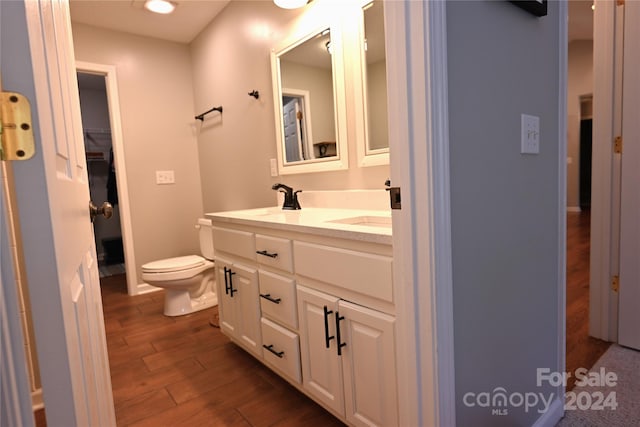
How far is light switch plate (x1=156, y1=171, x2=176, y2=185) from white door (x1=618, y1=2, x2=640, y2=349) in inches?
133

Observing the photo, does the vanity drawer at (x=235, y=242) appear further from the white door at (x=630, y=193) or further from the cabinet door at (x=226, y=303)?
the white door at (x=630, y=193)

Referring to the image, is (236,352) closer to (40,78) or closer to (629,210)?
(40,78)

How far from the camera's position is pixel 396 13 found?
800 mm

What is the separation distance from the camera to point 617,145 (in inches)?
68.6

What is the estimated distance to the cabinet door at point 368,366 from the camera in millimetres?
1096

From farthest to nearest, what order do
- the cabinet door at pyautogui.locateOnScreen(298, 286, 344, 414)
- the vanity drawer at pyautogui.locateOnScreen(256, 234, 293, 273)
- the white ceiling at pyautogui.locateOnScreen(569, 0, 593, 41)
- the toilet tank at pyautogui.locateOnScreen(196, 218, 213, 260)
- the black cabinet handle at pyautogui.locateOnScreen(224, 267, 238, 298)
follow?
1. the white ceiling at pyautogui.locateOnScreen(569, 0, 593, 41)
2. the toilet tank at pyautogui.locateOnScreen(196, 218, 213, 260)
3. the black cabinet handle at pyautogui.locateOnScreen(224, 267, 238, 298)
4. the vanity drawer at pyautogui.locateOnScreen(256, 234, 293, 273)
5. the cabinet door at pyautogui.locateOnScreen(298, 286, 344, 414)

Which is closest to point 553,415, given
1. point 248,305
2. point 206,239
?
point 248,305

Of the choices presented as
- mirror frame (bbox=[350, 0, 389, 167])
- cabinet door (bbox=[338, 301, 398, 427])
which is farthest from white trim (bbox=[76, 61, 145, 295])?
cabinet door (bbox=[338, 301, 398, 427])

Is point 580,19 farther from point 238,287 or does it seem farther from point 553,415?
point 238,287

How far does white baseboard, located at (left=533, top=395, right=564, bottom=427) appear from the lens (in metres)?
1.25

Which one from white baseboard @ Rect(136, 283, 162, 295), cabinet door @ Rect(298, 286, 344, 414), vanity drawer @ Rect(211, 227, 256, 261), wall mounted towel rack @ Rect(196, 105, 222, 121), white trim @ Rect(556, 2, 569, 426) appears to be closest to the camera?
white trim @ Rect(556, 2, 569, 426)

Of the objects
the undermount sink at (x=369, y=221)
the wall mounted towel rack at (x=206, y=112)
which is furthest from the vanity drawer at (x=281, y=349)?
the wall mounted towel rack at (x=206, y=112)

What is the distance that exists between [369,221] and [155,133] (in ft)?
8.46

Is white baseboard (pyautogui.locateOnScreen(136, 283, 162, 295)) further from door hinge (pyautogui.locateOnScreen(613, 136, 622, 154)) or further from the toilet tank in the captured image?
door hinge (pyautogui.locateOnScreen(613, 136, 622, 154))
